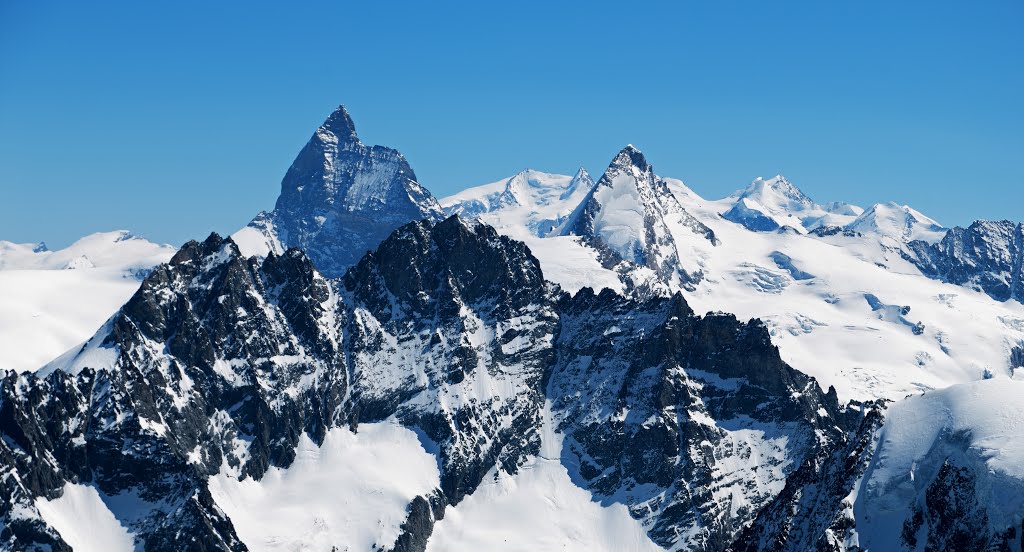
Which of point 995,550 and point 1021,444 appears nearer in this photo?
point 995,550

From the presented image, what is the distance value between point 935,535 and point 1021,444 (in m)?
20.0

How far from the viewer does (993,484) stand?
637 feet

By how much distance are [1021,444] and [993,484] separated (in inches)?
397

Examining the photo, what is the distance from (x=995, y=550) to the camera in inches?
7362

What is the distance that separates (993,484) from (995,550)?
11.6 meters

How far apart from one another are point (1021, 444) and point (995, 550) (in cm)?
2102

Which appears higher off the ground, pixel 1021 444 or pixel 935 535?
pixel 1021 444

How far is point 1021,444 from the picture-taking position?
7859 inches

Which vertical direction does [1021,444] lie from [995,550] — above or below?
above

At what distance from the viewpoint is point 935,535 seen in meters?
200

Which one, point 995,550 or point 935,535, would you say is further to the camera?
point 935,535
